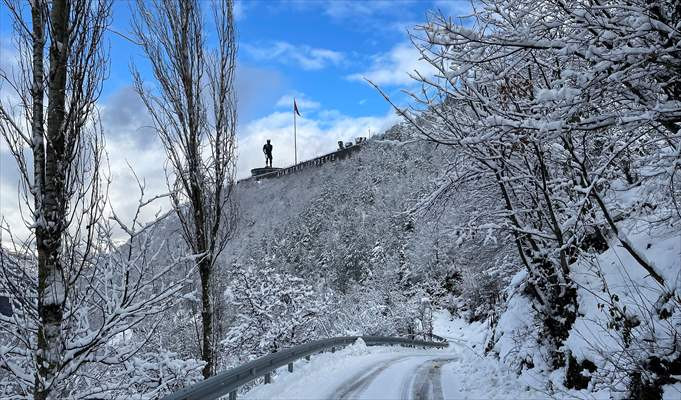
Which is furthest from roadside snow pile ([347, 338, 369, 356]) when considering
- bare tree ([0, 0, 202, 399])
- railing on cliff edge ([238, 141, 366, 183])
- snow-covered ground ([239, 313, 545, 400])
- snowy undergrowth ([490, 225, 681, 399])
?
railing on cliff edge ([238, 141, 366, 183])

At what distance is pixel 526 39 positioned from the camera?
3.71 meters

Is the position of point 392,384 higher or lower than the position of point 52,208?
lower

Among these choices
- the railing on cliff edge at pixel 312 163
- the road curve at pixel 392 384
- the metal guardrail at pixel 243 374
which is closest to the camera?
the metal guardrail at pixel 243 374

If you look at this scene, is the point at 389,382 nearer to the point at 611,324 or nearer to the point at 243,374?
the point at 243,374

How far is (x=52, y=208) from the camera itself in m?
4.11

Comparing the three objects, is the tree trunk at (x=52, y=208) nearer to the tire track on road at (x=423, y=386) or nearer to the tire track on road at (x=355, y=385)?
the tire track on road at (x=355, y=385)

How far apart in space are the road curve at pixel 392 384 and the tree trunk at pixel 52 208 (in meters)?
5.63

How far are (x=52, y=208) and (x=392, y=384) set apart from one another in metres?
8.38

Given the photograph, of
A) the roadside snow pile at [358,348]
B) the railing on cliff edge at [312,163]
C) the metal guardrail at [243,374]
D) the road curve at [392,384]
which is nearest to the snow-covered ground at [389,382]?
the road curve at [392,384]

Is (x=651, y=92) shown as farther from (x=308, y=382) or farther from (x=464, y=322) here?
(x=464, y=322)

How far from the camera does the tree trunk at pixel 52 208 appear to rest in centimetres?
395

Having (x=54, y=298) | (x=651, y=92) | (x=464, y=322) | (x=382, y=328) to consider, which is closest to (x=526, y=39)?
(x=651, y=92)

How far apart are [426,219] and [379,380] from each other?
4612 millimetres

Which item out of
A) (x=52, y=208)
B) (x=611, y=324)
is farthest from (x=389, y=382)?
(x=52, y=208)
